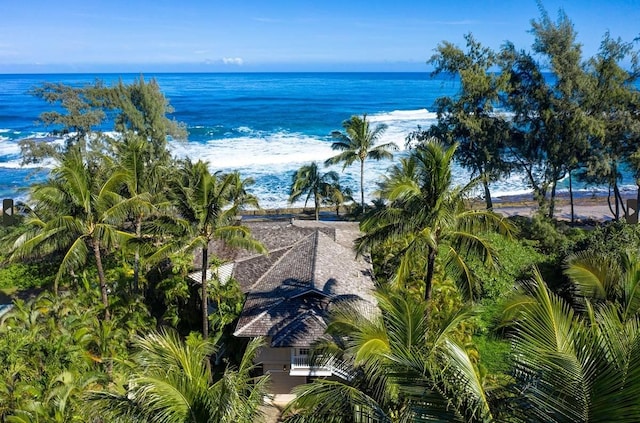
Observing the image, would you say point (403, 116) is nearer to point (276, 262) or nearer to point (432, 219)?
point (276, 262)

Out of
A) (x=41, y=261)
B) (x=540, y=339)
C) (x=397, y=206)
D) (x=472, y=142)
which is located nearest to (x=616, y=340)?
(x=540, y=339)

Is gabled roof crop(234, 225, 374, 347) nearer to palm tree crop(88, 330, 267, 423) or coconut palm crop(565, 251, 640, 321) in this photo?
coconut palm crop(565, 251, 640, 321)

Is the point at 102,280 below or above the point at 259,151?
below

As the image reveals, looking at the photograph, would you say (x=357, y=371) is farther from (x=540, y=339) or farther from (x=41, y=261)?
(x=41, y=261)

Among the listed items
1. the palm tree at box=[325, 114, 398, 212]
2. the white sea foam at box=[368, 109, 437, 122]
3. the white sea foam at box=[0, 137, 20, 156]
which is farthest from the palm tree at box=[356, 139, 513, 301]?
the white sea foam at box=[368, 109, 437, 122]

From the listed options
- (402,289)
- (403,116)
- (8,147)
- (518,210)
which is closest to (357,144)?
(518,210)

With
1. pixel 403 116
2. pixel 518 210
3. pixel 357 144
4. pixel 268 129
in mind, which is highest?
pixel 403 116

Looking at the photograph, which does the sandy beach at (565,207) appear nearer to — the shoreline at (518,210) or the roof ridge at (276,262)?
the shoreline at (518,210)
